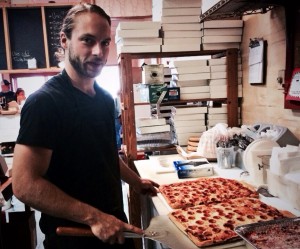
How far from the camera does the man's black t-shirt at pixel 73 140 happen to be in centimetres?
126

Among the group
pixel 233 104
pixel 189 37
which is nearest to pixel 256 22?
pixel 189 37

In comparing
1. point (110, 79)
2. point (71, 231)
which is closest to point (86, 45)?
point (71, 231)

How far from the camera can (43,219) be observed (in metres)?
1.48

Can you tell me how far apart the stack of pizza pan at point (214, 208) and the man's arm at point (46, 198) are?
0.98 feet

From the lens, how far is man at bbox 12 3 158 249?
1196 millimetres

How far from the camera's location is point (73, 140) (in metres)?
1.41

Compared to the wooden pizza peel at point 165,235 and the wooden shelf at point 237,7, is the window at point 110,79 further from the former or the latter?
the wooden pizza peel at point 165,235

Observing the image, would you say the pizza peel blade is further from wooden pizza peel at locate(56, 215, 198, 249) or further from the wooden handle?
the wooden handle

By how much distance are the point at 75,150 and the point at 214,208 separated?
80 cm

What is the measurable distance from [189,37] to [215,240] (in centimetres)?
194

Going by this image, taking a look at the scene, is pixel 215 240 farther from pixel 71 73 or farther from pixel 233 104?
pixel 233 104

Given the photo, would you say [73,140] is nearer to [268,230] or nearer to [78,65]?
[78,65]

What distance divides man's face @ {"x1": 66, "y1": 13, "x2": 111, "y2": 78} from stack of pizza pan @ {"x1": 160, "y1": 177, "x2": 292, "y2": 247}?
86 cm

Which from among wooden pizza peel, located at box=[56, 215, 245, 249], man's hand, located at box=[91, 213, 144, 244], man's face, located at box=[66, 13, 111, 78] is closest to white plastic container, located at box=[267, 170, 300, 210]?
wooden pizza peel, located at box=[56, 215, 245, 249]
